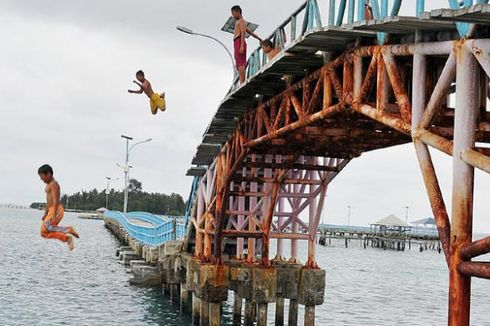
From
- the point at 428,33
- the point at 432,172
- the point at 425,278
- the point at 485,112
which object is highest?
the point at 428,33

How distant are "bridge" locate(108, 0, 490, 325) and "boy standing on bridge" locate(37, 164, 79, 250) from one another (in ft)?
16.5

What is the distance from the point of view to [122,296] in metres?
38.2

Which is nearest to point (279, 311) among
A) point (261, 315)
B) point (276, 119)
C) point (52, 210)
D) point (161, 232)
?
point (261, 315)

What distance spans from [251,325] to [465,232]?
19478mm

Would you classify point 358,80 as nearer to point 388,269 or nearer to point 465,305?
point 465,305

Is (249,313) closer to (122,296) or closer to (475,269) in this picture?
(122,296)

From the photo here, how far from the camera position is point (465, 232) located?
8.76 meters

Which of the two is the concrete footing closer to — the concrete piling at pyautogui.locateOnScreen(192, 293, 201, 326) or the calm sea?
the concrete piling at pyautogui.locateOnScreen(192, 293, 201, 326)

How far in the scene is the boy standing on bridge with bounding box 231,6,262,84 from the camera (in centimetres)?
1920

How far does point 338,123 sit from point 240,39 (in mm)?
3488

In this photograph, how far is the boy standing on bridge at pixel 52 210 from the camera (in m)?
14.4

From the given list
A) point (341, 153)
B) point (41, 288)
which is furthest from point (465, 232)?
point (41, 288)

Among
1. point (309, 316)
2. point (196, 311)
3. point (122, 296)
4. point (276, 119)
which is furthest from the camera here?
point (122, 296)

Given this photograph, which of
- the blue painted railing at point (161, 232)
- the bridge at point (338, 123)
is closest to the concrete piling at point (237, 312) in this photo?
the bridge at point (338, 123)
